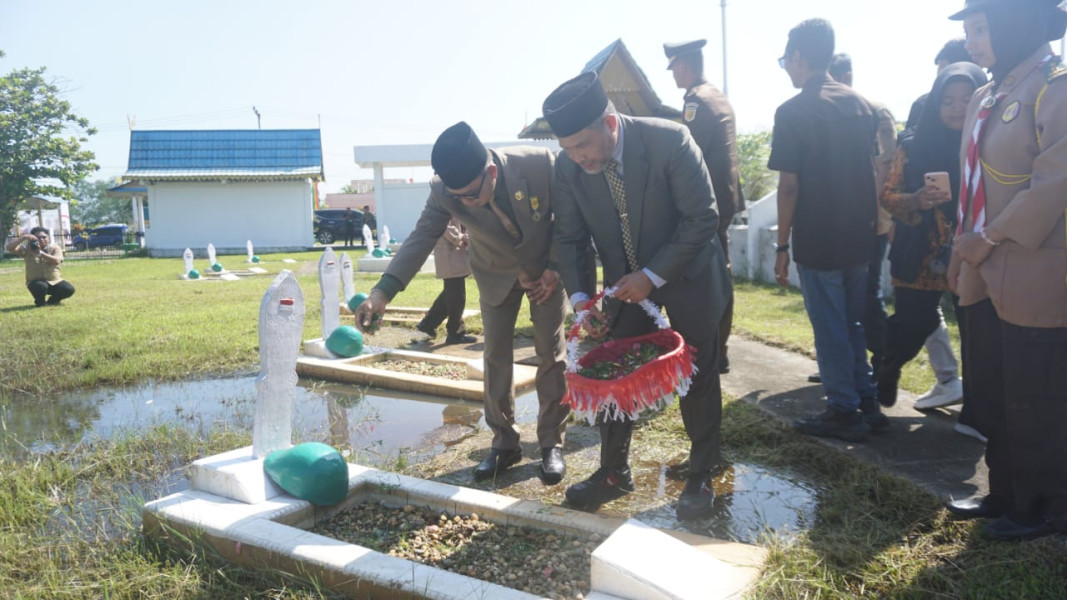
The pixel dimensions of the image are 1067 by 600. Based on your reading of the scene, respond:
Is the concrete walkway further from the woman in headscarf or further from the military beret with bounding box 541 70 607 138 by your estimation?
the military beret with bounding box 541 70 607 138

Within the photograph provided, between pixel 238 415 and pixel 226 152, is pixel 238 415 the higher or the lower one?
the lower one

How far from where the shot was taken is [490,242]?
12.7 feet

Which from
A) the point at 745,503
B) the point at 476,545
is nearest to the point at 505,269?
the point at 476,545

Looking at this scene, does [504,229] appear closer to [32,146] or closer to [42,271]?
[42,271]

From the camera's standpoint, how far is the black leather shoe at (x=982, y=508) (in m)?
2.98

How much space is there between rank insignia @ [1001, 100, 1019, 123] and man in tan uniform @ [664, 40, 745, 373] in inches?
82.4

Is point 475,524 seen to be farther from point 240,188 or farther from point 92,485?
point 240,188

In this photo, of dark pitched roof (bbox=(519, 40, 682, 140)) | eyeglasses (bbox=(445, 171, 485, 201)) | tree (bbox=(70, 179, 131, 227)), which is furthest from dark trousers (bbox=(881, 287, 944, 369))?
tree (bbox=(70, 179, 131, 227))

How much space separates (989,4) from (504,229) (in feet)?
7.60

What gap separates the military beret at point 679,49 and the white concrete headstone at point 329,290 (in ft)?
12.3

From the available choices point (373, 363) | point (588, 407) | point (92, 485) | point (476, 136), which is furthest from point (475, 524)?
point (373, 363)

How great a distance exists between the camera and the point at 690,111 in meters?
4.91

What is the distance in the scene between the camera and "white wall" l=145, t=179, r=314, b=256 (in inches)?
1206

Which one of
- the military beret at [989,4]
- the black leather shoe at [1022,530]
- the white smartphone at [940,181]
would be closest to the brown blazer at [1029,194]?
the military beret at [989,4]
